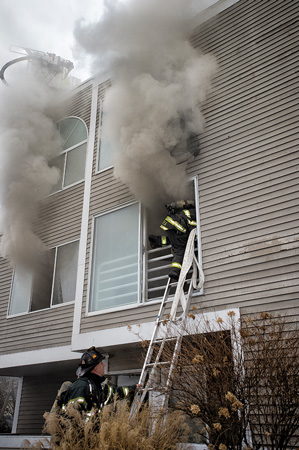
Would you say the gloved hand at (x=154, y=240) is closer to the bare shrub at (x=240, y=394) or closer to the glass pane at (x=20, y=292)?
the bare shrub at (x=240, y=394)

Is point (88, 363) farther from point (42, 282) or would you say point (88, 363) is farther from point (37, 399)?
point (37, 399)

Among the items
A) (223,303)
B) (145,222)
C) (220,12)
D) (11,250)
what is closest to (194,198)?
(145,222)

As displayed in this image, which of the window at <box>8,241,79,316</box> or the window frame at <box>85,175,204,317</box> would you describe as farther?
the window at <box>8,241,79,316</box>

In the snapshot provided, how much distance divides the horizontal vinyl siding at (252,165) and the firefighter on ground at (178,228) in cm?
25

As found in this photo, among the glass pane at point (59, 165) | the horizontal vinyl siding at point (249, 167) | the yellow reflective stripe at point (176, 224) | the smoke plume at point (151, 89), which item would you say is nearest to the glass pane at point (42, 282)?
the glass pane at point (59, 165)

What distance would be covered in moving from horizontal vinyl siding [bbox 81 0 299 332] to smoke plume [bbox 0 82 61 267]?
8.64 feet

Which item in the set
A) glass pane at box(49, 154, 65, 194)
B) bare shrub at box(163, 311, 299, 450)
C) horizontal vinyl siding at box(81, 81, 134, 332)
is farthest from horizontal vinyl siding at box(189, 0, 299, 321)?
glass pane at box(49, 154, 65, 194)

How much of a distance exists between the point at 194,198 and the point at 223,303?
6.83 feet

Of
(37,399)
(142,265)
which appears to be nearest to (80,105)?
(142,265)

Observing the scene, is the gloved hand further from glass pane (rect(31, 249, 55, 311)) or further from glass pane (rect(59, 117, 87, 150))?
glass pane (rect(59, 117, 87, 150))

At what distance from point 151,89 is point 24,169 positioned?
148 inches

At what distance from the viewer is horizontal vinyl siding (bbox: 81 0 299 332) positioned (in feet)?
17.4

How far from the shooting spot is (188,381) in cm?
424

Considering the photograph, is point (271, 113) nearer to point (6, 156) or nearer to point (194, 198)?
point (194, 198)
